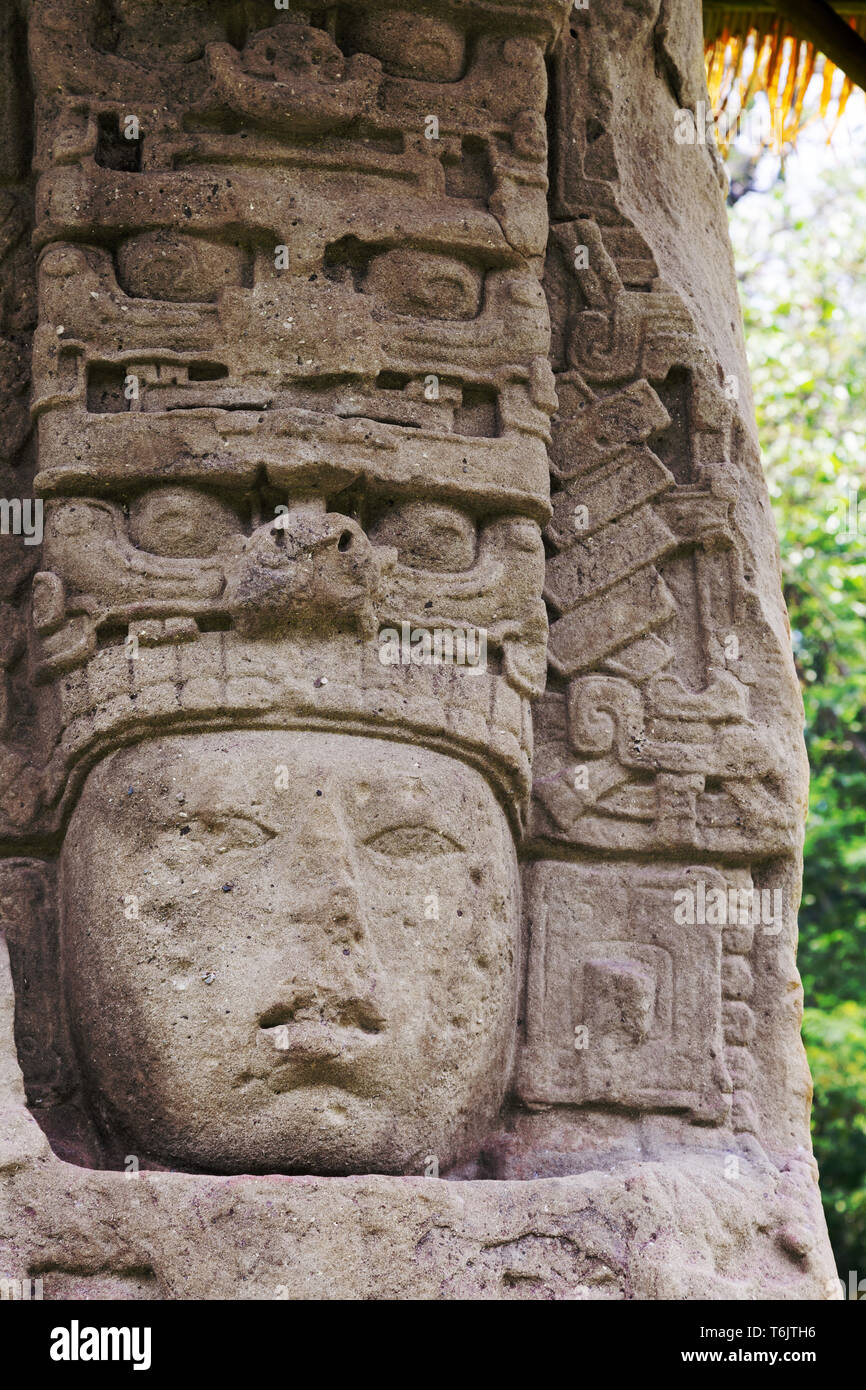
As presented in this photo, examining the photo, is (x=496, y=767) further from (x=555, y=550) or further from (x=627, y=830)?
(x=555, y=550)

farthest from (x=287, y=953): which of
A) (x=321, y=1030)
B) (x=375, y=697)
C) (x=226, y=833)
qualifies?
(x=375, y=697)

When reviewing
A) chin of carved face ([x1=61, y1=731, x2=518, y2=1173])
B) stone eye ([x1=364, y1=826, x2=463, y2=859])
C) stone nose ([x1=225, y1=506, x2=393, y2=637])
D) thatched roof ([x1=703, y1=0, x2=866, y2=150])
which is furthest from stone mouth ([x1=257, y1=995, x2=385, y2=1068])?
thatched roof ([x1=703, y1=0, x2=866, y2=150])

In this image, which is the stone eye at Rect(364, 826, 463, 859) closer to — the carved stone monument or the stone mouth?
the carved stone monument

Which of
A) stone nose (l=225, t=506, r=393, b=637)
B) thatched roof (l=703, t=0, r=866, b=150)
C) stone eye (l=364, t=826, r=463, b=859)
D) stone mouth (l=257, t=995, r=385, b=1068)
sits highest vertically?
thatched roof (l=703, t=0, r=866, b=150)

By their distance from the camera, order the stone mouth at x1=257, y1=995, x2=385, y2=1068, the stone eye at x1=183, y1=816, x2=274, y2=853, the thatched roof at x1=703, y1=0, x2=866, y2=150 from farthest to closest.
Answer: the thatched roof at x1=703, y1=0, x2=866, y2=150
the stone eye at x1=183, y1=816, x2=274, y2=853
the stone mouth at x1=257, y1=995, x2=385, y2=1068

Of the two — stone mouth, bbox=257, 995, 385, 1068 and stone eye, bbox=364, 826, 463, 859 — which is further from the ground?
stone eye, bbox=364, 826, 463, 859

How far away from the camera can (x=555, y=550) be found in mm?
4090

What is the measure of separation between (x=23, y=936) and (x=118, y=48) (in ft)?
6.61

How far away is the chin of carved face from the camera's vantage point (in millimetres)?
3264

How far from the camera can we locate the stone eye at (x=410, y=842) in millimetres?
3480

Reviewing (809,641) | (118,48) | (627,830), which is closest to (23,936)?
(627,830)

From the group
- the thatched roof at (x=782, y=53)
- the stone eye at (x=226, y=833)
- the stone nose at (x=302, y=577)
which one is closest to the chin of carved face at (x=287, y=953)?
the stone eye at (x=226, y=833)

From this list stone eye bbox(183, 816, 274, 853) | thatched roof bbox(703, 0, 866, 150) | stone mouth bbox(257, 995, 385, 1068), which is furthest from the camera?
thatched roof bbox(703, 0, 866, 150)

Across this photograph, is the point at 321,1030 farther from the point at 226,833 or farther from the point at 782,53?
the point at 782,53
